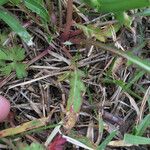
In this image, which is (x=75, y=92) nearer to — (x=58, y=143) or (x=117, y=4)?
(x=58, y=143)

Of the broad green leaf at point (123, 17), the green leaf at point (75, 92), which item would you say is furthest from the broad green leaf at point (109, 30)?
the green leaf at point (75, 92)

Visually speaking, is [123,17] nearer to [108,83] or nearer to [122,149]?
[108,83]

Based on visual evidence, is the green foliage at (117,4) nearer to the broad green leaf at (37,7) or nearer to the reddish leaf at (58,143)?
the broad green leaf at (37,7)

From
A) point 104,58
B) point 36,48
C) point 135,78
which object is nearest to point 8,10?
point 36,48

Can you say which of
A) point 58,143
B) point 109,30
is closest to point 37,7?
point 109,30

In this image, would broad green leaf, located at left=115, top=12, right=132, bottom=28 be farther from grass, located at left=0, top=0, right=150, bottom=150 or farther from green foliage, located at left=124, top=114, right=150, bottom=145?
green foliage, located at left=124, top=114, right=150, bottom=145
